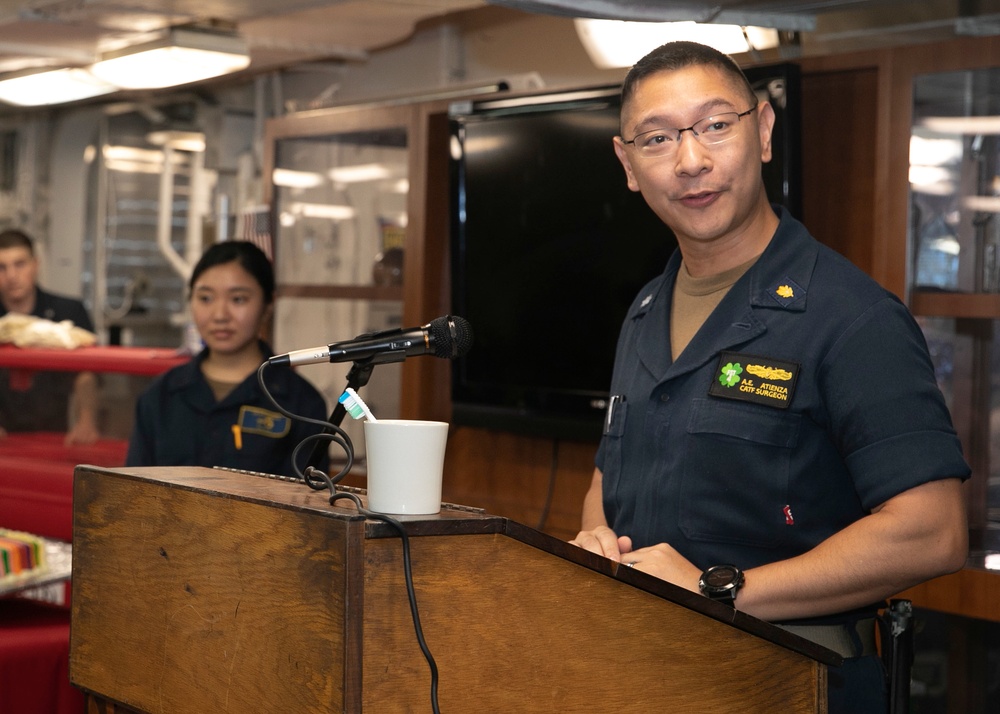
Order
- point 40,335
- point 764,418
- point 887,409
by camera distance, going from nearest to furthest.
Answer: point 887,409, point 764,418, point 40,335

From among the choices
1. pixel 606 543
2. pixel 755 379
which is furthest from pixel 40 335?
pixel 755 379

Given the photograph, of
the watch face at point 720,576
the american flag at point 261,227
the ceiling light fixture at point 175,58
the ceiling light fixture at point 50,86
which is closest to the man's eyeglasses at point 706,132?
the watch face at point 720,576

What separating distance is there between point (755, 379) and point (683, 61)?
1.44 ft

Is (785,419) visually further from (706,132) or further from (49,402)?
(49,402)

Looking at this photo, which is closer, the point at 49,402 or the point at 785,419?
the point at 785,419

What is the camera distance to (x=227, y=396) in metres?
2.87

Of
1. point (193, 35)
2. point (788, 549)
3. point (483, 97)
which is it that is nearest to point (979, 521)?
point (788, 549)

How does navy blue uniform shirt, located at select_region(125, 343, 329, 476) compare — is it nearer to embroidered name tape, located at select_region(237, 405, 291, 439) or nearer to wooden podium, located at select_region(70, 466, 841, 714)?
embroidered name tape, located at select_region(237, 405, 291, 439)

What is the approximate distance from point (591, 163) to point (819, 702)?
2.14 m

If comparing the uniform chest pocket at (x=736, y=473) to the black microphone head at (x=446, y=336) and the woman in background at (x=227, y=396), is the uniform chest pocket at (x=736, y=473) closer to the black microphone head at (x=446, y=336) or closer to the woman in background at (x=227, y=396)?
the black microphone head at (x=446, y=336)

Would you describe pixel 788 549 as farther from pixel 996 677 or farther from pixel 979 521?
pixel 996 677

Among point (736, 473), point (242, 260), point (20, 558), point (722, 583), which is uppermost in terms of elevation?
point (242, 260)

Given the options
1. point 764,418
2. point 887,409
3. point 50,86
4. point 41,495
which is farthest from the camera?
point 50,86

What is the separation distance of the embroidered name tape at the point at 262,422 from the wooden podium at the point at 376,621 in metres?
1.52
